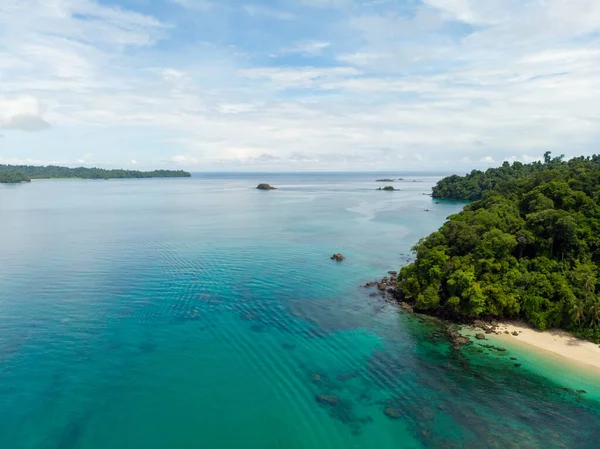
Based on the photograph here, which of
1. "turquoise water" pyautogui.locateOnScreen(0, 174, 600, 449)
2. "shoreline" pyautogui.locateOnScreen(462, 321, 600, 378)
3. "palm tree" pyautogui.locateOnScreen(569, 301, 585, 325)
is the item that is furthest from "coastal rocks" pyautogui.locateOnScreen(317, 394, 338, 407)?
"palm tree" pyautogui.locateOnScreen(569, 301, 585, 325)

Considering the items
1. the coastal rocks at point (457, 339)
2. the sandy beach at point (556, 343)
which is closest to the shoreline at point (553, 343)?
the sandy beach at point (556, 343)

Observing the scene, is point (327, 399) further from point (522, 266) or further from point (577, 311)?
point (522, 266)

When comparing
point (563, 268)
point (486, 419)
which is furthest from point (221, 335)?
point (563, 268)

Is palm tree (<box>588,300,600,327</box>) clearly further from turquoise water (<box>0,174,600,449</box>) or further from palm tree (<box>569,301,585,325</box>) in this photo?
turquoise water (<box>0,174,600,449</box>)

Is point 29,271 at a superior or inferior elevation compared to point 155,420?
superior

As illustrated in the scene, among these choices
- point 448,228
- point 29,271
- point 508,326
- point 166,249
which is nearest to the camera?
point 508,326

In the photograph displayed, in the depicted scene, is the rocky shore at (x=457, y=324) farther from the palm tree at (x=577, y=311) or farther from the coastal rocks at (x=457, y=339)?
the palm tree at (x=577, y=311)

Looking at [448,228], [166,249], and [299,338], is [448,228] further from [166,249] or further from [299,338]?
[166,249]
